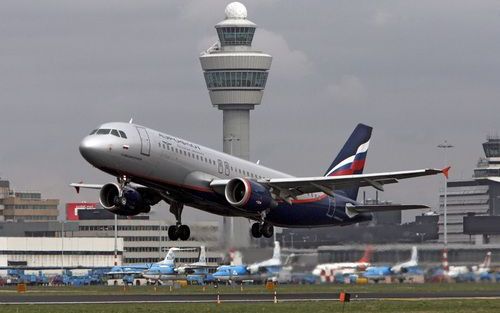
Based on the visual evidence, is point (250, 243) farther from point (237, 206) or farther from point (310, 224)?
point (237, 206)

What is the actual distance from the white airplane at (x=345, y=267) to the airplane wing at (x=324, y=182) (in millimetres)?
16076

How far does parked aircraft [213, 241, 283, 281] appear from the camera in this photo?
109938mm

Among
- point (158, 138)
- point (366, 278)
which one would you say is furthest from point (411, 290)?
point (158, 138)

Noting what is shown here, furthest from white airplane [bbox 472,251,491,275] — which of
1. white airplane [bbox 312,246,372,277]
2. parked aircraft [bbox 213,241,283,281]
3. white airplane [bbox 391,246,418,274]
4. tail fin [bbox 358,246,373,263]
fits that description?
parked aircraft [bbox 213,241,283,281]

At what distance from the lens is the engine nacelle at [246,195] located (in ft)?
286

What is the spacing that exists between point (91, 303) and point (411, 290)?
102 ft

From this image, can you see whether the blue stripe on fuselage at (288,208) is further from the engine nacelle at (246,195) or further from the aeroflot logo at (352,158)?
the aeroflot logo at (352,158)

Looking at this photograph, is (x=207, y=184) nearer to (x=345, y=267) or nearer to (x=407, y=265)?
(x=407, y=265)

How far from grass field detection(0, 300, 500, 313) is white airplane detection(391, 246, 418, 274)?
60.0 ft

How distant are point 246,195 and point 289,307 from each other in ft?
25.4

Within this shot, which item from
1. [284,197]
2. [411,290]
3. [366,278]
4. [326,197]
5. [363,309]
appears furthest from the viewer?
[366,278]

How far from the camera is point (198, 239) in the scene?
9825 centimetres

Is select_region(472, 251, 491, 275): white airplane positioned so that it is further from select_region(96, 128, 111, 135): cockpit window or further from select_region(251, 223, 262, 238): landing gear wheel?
select_region(96, 128, 111, 135): cockpit window

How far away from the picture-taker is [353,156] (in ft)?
350
